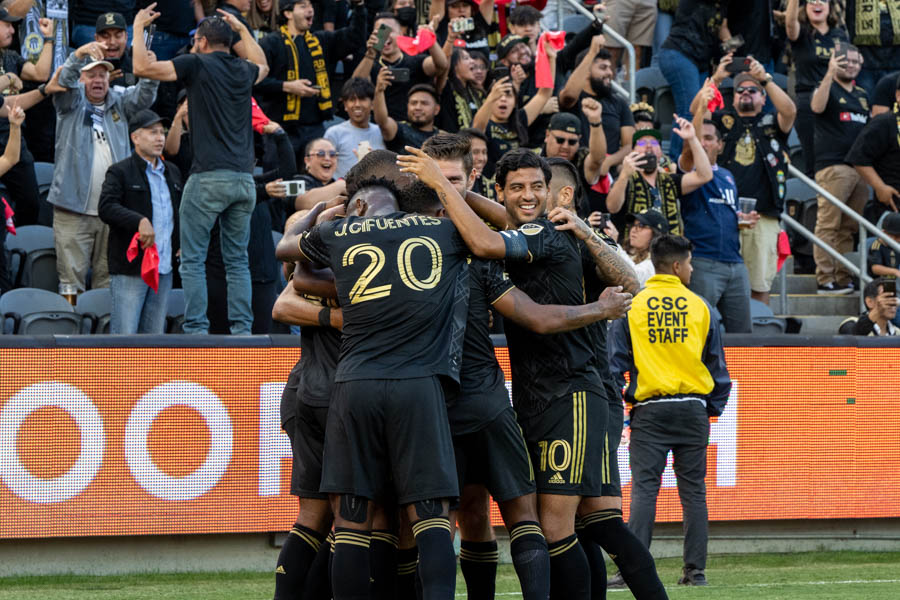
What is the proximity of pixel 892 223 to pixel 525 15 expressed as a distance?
4.04m

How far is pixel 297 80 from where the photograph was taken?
12.8m

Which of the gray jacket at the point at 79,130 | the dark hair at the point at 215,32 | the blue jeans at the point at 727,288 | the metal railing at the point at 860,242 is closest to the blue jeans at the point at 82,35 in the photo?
the gray jacket at the point at 79,130

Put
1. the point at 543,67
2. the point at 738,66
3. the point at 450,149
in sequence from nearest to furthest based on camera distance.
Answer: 1. the point at 450,149
2. the point at 543,67
3. the point at 738,66

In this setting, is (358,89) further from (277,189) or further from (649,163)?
(649,163)

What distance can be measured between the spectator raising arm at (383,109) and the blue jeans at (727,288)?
2829 mm

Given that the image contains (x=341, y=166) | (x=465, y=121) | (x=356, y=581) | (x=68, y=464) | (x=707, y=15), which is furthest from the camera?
(x=707, y=15)

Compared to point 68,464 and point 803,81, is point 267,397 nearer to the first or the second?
point 68,464

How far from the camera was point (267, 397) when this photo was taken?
32.1 feet

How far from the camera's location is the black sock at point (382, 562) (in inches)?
247

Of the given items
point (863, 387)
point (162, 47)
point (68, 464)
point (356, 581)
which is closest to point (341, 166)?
point (162, 47)

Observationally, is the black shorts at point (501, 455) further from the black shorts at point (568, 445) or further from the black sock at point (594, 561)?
the black sock at point (594, 561)

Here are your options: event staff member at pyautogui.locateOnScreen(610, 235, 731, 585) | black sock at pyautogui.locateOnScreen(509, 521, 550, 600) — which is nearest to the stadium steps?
event staff member at pyautogui.locateOnScreen(610, 235, 731, 585)

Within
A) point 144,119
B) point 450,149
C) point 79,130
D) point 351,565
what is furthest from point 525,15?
point 351,565

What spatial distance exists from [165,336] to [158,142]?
1.83m
